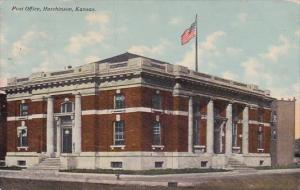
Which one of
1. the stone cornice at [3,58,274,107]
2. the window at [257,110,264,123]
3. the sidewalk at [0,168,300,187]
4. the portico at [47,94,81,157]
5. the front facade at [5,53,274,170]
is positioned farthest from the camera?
the window at [257,110,264,123]

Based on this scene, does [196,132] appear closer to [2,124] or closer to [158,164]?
[158,164]

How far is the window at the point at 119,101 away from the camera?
30719 mm

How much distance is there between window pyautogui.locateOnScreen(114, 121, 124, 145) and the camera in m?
30.7

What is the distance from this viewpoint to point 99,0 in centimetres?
2116

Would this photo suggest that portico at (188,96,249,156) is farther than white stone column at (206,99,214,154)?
No

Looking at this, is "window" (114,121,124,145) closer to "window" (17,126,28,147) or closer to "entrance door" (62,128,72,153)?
"entrance door" (62,128,72,153)

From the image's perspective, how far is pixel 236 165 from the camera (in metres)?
35.8

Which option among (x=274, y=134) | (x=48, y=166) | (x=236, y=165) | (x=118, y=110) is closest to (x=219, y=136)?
(x=236, y=165)

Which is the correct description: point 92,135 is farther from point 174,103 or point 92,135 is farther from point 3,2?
point 3,2

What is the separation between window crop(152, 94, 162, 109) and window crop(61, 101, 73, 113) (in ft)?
18.5

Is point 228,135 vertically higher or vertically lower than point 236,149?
higher

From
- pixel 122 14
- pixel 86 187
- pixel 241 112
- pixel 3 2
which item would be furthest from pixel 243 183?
pixel 241 112

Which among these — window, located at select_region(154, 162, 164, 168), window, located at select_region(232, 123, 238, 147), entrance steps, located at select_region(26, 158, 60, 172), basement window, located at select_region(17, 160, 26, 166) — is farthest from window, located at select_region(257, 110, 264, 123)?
basement window, located at select_region(17, 160, 26, 166)

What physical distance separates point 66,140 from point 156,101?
6761mm
